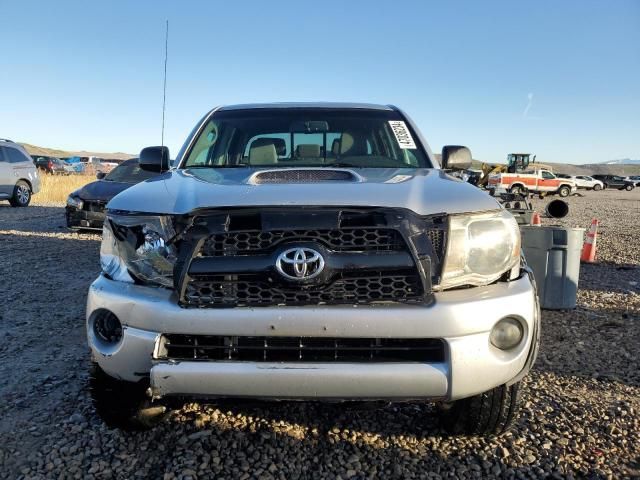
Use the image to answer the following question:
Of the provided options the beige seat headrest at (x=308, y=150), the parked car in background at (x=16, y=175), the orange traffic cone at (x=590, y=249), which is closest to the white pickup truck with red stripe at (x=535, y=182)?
the orange traffic cone at (x=590, y=249)

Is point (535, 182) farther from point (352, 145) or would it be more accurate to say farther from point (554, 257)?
point (352, 145)

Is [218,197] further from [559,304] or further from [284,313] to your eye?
[559,304]

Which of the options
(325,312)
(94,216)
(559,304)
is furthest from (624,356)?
(94,216)

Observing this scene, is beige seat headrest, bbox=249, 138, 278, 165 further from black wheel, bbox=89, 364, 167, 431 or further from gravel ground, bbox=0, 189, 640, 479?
black wheel, bbox=89, 364, 167, 431

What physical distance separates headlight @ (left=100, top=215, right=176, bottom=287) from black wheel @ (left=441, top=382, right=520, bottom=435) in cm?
148

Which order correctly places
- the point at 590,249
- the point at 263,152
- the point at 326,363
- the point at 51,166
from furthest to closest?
1. the point at 51,166
2. the point at 590,249
3. the point at 263,152
4. the point at 326,363

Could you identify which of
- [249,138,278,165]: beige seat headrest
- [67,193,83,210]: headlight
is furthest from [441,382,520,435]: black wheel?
[67,193,83,210]: headlight

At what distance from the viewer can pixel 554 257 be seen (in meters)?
4.90

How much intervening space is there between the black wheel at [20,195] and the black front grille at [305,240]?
1556cm

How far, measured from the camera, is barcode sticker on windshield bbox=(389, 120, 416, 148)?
360 cm

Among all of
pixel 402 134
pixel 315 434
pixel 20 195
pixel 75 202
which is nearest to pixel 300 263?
pixel 315 434

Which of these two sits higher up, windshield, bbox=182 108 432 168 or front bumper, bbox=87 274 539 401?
Result: windshield, bbox=182 108 432 168

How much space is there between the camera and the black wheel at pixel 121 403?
2344 millimetres

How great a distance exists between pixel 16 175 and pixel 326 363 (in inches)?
624
